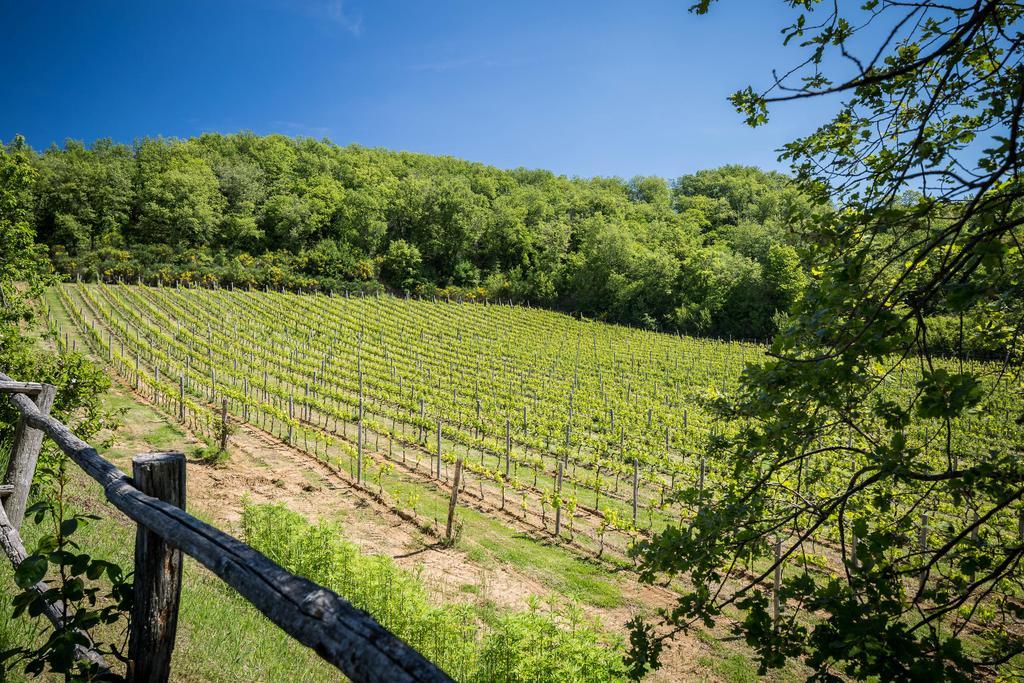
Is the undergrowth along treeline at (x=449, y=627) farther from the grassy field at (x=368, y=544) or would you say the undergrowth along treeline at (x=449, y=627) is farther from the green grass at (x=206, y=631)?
the green grass at (x=206, y=631)

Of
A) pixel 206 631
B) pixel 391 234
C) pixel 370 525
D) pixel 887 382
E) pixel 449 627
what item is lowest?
pixel 370 525

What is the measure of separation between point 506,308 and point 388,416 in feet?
106

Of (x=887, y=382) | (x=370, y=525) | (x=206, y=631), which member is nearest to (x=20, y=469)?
(x=206, y=631)

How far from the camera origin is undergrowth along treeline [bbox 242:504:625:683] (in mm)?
3879

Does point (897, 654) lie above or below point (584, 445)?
above

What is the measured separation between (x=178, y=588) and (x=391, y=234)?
2852 inches

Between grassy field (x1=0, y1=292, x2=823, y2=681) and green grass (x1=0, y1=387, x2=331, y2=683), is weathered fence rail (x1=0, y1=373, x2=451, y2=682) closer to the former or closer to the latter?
green grass (x1=0, y1=387, x2=331, y2=683)

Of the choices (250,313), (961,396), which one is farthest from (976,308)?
(250,313)

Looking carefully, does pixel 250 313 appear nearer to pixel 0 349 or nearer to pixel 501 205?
pixel 0 349

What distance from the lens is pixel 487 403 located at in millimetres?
21703

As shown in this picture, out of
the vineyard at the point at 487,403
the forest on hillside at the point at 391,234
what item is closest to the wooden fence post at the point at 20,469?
the vineyard at the point at 487,403

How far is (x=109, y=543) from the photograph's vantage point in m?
4.45

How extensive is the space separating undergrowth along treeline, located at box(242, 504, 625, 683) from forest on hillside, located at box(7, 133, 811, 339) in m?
43.3

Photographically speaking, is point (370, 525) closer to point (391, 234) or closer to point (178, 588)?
point (178, 588)
